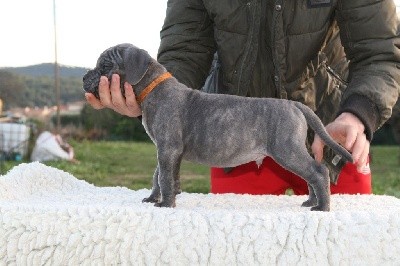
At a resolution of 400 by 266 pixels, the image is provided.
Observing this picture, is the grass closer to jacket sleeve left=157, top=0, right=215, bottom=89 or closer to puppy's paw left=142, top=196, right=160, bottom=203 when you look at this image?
jacket sleeve left=157, top=0, right=215, bottom=89

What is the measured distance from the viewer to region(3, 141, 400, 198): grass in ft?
27.2

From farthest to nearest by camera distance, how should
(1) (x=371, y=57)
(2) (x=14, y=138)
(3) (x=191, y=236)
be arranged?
1. (2) (x=14, y=138)
2. (1) (x=371, y=57)
3. (3) (x=191, y=236)

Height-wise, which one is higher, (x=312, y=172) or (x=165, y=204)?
(x=312, y=172)

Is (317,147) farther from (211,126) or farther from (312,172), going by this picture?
(211,126)

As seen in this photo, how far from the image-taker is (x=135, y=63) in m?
2.07

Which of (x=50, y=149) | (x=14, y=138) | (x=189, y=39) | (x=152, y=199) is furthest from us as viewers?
(x=50, y=149)

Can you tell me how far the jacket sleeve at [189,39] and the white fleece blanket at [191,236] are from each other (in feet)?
3.50

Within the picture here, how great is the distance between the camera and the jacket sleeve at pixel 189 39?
2912 millimetres

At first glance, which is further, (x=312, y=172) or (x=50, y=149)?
(x=50, y=149)

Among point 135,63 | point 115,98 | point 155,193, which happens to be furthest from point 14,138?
point 135,63

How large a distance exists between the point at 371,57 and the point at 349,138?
49 centimetres

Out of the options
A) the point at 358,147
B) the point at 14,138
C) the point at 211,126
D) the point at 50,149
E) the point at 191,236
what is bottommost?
the point at 50,149

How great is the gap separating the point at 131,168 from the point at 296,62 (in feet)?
23.3

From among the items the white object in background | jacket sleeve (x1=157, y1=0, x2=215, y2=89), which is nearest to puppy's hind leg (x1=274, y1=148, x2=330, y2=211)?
jacket sleeve (x1=157, y1=0, x2=215, y2=89)
